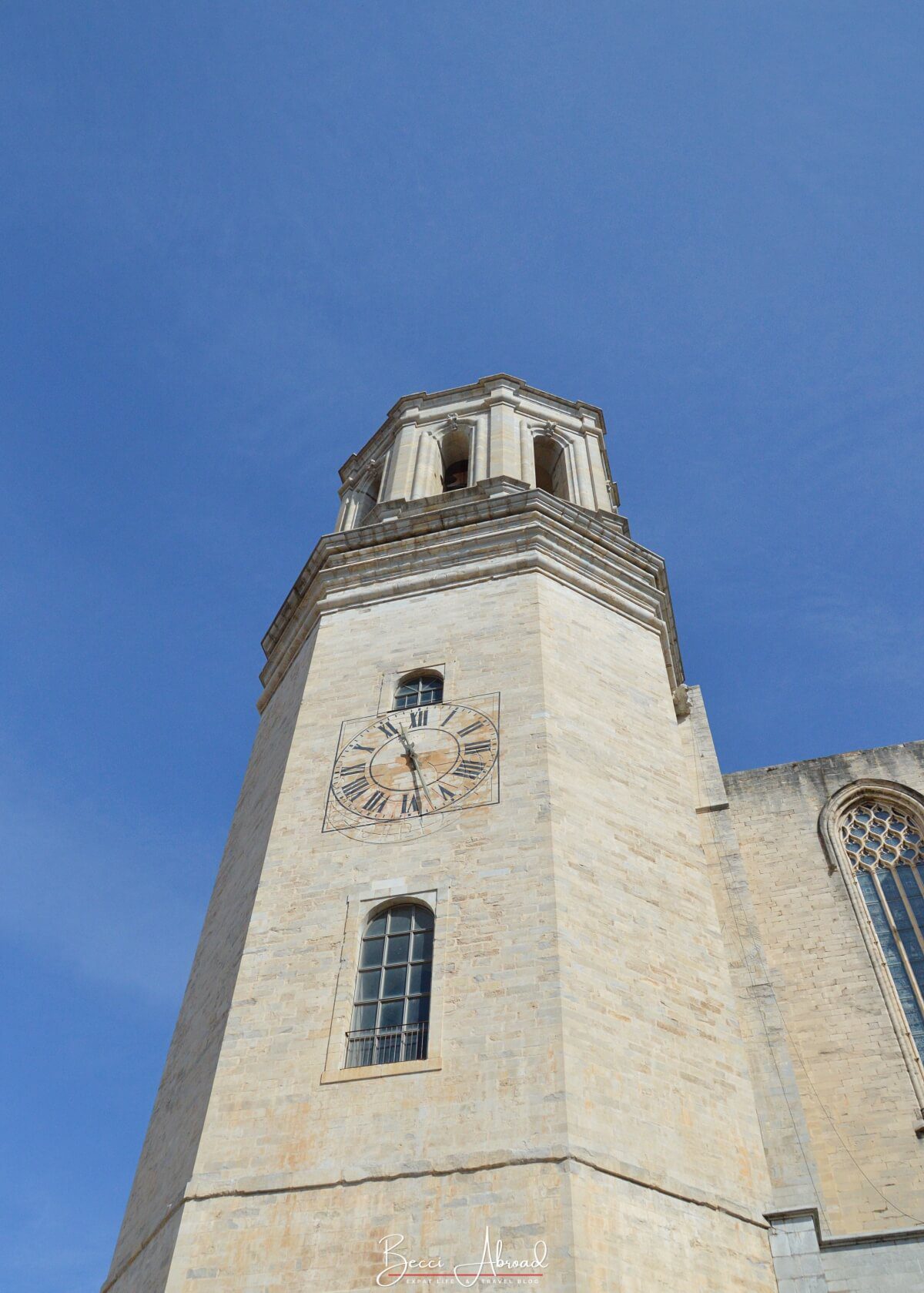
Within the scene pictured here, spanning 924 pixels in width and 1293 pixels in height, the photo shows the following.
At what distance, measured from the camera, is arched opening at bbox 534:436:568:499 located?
20.2 m

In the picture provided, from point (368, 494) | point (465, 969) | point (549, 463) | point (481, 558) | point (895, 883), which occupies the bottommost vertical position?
point (465, 969)

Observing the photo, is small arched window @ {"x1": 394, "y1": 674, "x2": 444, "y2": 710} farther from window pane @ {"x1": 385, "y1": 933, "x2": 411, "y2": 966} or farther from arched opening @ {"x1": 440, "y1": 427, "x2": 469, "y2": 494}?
arched opening @ {"x1": 440, "y1": 427, "x2": 469, "y2": 494}

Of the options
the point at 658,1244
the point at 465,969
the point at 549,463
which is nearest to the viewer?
the point at 658,1244

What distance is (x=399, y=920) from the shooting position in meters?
11.9

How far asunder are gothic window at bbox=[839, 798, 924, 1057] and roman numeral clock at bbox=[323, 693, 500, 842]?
5.04 metres

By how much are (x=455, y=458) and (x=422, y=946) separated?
11.4 metres

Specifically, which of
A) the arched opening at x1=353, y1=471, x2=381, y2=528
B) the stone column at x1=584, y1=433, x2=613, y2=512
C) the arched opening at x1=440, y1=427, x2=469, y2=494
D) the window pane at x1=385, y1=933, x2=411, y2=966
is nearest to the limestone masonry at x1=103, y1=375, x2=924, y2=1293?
the window pane at x1=385, y1=933, x2=411, y2=966

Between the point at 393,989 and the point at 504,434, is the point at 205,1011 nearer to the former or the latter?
the point at 393,989

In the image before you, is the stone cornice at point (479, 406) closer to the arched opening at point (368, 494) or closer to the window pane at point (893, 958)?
the arched opening at point (368, 494)

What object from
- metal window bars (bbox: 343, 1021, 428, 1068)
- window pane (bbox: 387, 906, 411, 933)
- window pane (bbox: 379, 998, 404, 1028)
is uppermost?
window pane (bbox: 387, 906, 411, 933)

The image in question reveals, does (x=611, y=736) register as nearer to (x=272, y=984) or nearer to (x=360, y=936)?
(x=360, y=936)

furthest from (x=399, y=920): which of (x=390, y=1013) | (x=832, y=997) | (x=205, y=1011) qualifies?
(x=832, y=997)

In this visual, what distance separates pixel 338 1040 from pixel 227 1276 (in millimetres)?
2153

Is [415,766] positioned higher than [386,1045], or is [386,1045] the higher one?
[415,766]
